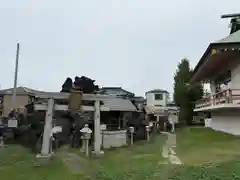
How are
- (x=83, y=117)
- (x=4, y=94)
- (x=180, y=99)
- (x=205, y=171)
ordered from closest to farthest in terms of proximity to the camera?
(x=205, y=171)
(x=83, y=117)
(x=4, y=94)
(x=180, y=99)

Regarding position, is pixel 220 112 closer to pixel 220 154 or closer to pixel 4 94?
pixel 220 154

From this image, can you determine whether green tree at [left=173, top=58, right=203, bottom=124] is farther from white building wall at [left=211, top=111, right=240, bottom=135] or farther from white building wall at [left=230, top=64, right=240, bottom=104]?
white building wall at [left=230, top=64, right=240, bottom=104]

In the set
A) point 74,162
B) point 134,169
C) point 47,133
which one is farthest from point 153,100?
point 134,169

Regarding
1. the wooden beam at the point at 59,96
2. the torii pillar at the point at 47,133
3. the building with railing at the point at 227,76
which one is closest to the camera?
the torii pillar at the point at 47,133

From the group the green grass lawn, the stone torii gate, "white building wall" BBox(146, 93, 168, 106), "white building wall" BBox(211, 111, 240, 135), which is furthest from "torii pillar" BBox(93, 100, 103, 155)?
"white building wall" BBox(146, 93, 168, 106)

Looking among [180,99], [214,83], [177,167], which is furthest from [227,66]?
[180,99]

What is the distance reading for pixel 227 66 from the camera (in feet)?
60.0

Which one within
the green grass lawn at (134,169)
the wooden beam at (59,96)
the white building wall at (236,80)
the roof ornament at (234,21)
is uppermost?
A: the roof ornament at (234,21)

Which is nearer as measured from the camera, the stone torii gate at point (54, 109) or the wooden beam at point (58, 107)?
the stone torii gate at point (54, 109)

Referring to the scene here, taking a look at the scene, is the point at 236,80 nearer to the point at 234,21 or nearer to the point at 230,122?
the point at 230,122

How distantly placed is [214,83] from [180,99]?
10292mm

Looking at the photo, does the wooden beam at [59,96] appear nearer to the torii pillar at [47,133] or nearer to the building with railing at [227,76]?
the torii pillar at [47,133]

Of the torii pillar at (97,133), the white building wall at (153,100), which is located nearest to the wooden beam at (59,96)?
the torii pillar at (97,133)

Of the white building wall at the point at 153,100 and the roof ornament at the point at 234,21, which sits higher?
the roof ornament at the point at 234,21
